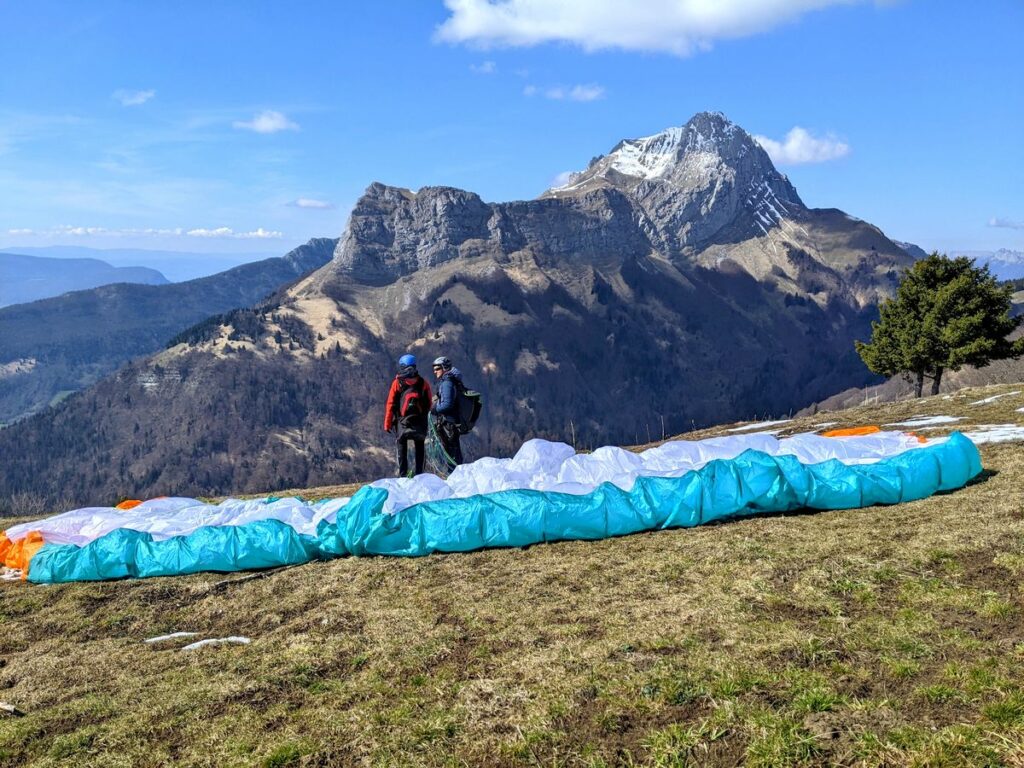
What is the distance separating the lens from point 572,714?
6.85 m

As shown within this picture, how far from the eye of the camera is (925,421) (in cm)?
2681

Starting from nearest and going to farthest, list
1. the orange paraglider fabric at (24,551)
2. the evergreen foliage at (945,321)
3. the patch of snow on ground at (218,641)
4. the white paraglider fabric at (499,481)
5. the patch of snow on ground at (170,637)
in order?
1. the patch of snow on ground at (218,641)
2. the patch of snow on ground at (170,637)
3. the orange paraglider fabric at (24,551)
4. the white paraglider fabric at (499,481)
5. the evergreen foliage at (945,321)

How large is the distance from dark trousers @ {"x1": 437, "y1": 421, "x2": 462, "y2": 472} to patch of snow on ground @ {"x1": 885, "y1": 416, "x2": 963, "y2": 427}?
1801cm

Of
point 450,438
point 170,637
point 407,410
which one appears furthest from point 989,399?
point 170,637

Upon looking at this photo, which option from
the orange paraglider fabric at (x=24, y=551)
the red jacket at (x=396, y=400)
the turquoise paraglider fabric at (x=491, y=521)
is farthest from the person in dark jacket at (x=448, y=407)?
the orange paraglider fabric at (x=24, y=551)

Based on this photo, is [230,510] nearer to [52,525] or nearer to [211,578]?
[211,578]

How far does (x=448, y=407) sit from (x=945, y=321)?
3977 cm

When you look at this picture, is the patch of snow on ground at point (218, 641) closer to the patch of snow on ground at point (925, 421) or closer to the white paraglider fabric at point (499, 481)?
the white paraglider fabric at point (499, 481)

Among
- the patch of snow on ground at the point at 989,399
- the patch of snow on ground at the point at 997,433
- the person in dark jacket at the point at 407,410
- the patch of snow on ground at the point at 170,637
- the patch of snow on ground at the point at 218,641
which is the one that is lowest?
the patch of snow on ground at the point at 170,637

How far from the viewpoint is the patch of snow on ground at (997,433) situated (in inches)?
813

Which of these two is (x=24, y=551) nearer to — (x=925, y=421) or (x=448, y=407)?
(x=448, y=407)

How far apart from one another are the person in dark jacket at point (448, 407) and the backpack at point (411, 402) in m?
0.40

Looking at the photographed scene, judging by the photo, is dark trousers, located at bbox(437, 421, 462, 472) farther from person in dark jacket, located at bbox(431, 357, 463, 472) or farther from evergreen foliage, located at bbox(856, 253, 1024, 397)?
evergreen foliage, located at bbox(856, 253, 1024, 397)

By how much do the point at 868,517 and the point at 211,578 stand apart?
540 inches
